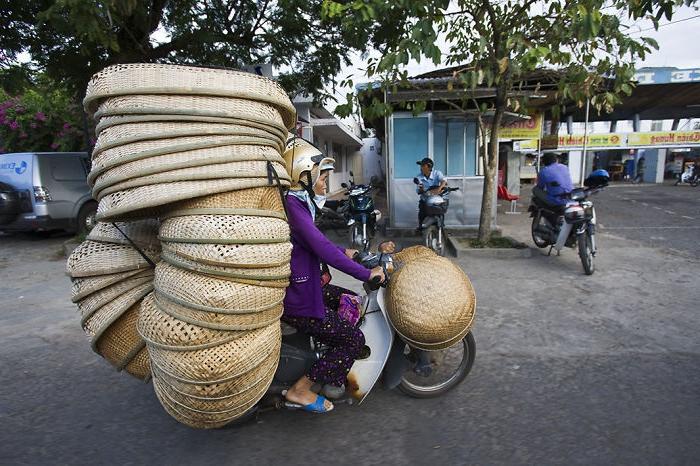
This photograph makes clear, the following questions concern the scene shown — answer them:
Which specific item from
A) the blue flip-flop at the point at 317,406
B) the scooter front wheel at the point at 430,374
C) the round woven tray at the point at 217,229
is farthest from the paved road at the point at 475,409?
the round woven tray at the point at 217,229

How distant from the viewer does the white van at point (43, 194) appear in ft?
25.4

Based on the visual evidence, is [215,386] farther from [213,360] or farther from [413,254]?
[413,254]

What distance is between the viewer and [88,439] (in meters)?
2.51

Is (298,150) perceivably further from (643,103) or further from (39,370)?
(643,103)

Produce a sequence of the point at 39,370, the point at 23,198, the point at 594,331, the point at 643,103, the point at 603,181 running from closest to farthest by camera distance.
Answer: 1. the point at 39,370
2. the point at 594,331
3. the point at 603,181
4. the point at 23,198
5. the point at 643,103

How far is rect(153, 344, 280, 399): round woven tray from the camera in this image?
5.74ft

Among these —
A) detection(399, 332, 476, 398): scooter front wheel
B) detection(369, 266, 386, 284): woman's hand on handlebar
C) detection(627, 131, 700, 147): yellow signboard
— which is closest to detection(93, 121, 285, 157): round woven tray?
detection(369, 266, 386, 284): woman's hand on handlebar

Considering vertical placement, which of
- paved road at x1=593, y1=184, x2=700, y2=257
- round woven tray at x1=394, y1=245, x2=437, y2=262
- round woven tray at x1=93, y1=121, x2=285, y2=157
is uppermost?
round woven tray at x1=93, y1=121, x2=285, y2=157

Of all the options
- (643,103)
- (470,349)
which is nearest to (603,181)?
(470,349)

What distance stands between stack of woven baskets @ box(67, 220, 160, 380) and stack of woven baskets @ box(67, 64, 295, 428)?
0.31m

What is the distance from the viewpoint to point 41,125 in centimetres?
1220

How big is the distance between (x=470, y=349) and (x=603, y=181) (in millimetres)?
4052

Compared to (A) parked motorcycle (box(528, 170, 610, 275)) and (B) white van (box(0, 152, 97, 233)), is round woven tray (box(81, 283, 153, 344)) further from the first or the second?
(B) white van (box(0, 152, 97, 233))

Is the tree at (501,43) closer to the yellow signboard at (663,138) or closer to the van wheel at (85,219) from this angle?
the van wheel at (85,219)
